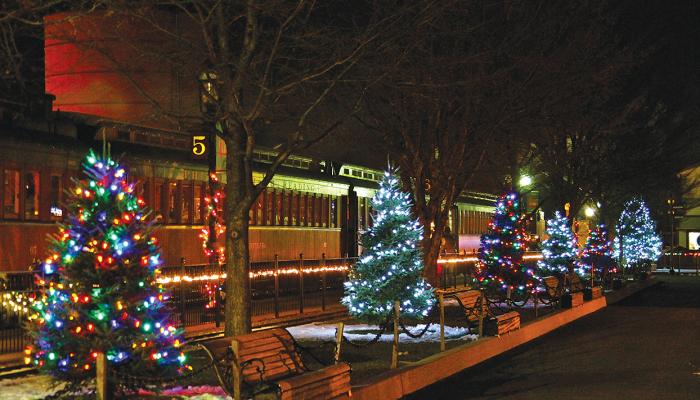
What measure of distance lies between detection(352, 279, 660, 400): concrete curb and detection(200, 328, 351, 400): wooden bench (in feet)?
2.34

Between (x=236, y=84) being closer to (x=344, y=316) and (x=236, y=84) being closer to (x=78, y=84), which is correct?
(x=344, y=316)

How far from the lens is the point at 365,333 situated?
1794 centimetres

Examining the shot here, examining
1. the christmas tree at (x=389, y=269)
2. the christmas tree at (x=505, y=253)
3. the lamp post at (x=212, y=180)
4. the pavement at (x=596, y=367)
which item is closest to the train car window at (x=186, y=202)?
the lamp post at (x=212, y=180)

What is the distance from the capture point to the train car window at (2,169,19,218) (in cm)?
1662

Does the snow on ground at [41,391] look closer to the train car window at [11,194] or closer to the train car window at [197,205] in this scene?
the train car window at [11,194]

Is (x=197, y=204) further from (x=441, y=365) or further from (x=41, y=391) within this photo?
(x=41, y=391)

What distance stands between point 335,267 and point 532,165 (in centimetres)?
1586

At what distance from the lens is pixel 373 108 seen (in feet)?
67.6

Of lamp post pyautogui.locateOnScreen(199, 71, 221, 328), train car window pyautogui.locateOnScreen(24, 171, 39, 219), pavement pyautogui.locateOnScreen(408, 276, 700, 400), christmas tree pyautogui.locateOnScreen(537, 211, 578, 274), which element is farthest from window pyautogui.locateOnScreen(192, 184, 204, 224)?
christmas tree pyautogui.locateOnScreen(537, 211, 578, 274)

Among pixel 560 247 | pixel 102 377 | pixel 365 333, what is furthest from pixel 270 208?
pixel 102 377

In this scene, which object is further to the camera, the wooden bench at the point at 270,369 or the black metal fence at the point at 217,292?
the black metal fence at the point at 217,292

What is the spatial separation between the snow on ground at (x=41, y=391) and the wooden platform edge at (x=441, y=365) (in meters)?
1.62

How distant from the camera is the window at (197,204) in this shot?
22.8 metres

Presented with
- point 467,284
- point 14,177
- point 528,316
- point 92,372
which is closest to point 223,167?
point 14,177
